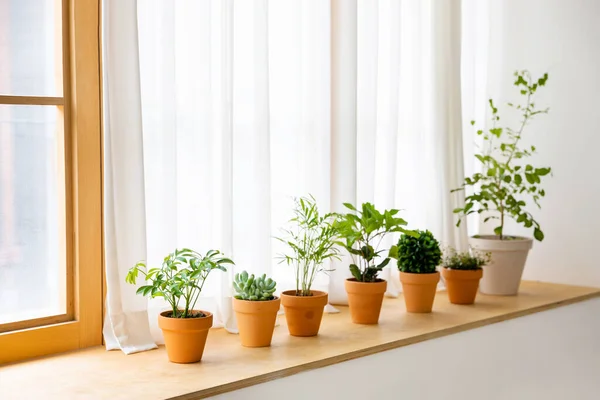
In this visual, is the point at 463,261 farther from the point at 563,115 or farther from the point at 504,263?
the point at 563,115

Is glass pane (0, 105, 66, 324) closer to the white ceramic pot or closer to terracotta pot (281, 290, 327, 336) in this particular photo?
terracotta pot (281, 290, 327, 336)

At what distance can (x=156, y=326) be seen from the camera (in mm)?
2371

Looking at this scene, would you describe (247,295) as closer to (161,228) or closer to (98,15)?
(161,228)

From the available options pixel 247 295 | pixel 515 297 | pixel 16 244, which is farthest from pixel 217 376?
pixel 515 297

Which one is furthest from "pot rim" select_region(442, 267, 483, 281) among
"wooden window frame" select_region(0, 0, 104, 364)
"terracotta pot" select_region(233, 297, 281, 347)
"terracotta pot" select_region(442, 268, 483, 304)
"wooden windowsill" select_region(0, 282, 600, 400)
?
"wooden window frame" select_region(0, 0, 104, 364)

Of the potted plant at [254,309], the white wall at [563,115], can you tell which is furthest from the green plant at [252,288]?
the white wall at [563,115]

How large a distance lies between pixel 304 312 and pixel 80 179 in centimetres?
78

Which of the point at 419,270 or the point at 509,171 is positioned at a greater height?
the point at 509,171

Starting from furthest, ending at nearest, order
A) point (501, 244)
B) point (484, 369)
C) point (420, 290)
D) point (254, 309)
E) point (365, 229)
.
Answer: point (501, 244)
point (420, 290)
point (484, 369)
point (365, 229)
point (254, 309)

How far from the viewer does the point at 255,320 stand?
2.32 m

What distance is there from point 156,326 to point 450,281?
118 centimetres

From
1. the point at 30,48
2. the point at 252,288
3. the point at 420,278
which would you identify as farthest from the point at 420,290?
the point at 30,48

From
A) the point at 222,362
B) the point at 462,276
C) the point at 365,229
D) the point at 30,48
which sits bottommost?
the point at 222,362

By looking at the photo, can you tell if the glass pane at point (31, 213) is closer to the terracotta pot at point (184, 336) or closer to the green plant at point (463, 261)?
the terracotta pot at point (184, 336)
